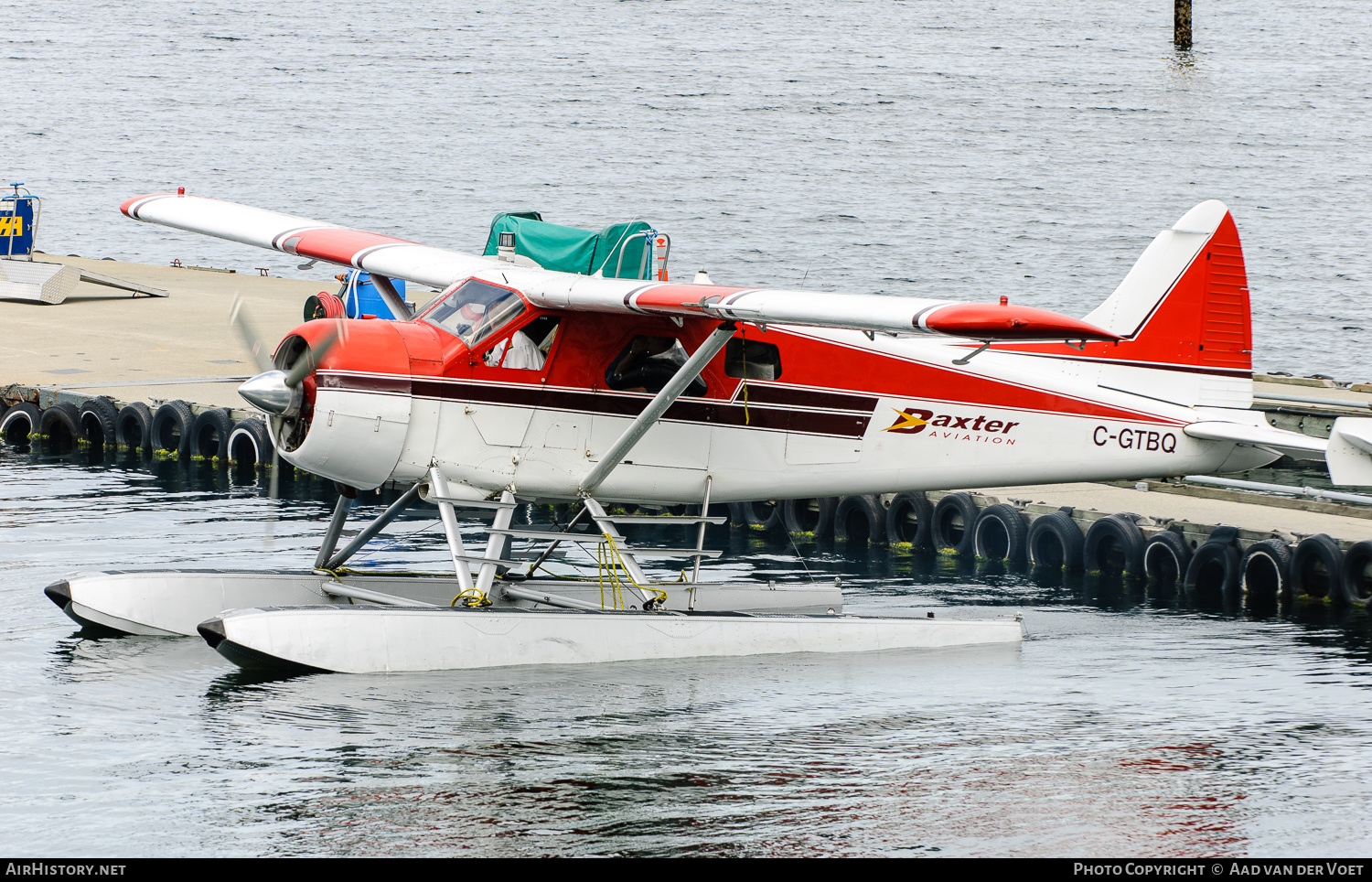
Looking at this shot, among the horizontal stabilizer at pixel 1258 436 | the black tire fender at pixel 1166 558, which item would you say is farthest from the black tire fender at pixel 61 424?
the horizontal stabilizer at pixel 1258 436

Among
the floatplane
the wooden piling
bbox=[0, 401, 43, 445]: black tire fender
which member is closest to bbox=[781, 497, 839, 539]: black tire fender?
the floatplane

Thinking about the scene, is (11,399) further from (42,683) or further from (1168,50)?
(1168,50)

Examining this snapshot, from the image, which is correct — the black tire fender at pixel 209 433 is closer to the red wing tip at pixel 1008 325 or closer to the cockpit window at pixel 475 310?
the cockpit window at pixel 475 310

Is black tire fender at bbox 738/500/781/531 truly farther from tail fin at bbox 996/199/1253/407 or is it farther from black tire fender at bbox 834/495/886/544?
tail fin at bbox 996/199/1253/407

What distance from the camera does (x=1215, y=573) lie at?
14938 mm

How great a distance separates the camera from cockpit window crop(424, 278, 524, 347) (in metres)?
11.3

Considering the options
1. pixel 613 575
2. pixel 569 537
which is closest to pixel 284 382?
pixel 569 537

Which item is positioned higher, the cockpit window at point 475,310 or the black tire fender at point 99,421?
the cockpit window at point 475,310

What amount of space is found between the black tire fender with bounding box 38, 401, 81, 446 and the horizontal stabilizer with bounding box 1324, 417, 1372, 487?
15.1 meters

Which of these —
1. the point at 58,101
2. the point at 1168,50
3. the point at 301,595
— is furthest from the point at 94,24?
the point at 301,595

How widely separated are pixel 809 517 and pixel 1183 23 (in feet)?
259

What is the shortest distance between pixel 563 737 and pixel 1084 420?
516 cm

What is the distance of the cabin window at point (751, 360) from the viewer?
1203cm

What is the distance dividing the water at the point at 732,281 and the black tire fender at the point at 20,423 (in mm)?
1003
